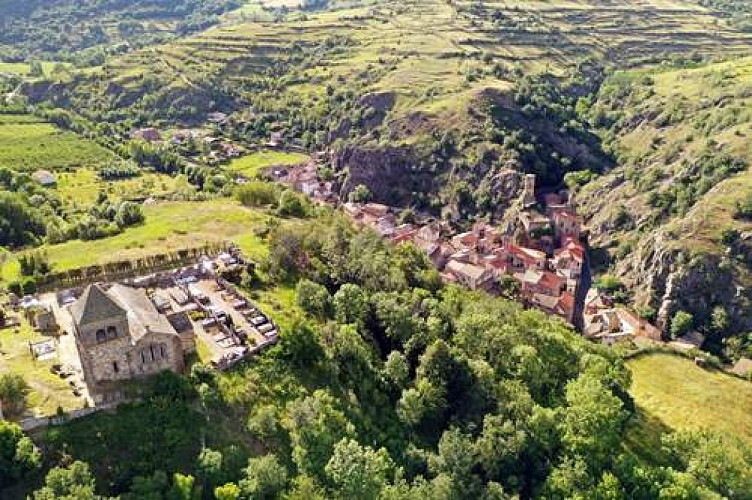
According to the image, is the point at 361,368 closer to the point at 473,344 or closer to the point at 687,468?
the point at 473,344

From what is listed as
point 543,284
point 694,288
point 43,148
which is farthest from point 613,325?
point 43,148

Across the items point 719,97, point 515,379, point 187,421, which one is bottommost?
point 515,379

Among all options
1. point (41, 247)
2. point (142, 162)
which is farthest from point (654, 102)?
point (41, 247)

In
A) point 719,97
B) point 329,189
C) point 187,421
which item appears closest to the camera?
point 187,421

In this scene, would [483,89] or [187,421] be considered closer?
[187,421]

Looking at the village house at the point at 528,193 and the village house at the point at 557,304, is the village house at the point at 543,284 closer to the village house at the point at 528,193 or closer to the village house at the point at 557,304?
the village house at the point at 557,304

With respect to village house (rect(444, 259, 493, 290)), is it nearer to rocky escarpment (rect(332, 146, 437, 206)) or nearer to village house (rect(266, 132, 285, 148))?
rocky escarpment (rect(332, 146, 437, 206))

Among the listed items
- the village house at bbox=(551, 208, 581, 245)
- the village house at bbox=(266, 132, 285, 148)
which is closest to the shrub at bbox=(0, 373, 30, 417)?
the village house at bbox=(551, 208, 581, 245)

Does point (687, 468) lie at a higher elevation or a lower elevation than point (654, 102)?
lower
